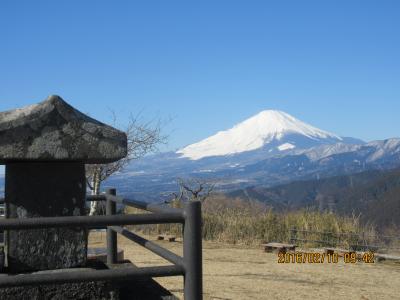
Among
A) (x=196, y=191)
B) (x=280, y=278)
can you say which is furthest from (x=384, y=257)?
(x=196, y=191)

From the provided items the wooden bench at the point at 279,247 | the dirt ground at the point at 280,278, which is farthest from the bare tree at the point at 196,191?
the dirt ground at the point at 280,278

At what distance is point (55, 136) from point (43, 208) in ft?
1.61

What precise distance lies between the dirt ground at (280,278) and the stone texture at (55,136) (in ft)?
14.5

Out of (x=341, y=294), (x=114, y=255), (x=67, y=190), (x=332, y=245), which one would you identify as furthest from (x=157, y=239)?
(x=67, y=190)

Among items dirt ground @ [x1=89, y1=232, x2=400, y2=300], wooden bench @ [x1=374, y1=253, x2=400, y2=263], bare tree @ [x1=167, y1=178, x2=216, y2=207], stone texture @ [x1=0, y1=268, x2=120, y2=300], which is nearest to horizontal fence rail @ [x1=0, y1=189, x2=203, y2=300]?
stone texture @ [x1=0, y1=268, x2=120, y2=300]

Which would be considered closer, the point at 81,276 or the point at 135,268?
the point at 81,276

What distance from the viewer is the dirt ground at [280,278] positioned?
327 inches

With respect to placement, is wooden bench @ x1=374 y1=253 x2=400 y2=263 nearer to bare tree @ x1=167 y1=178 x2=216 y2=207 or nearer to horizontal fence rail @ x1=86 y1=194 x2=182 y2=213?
horizontal fence rail @ x1=86 y1=194 x2=182 y2=213

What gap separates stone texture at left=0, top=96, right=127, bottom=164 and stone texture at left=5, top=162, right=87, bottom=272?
0.16 metres

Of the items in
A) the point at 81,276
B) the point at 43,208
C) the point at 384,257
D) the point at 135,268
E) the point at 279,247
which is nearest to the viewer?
the point at 81,276

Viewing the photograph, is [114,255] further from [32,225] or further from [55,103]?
[32,225]

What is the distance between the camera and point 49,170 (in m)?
3.61

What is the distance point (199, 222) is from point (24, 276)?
0.93 meters

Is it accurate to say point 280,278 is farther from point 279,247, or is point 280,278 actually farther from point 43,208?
point 43,208
